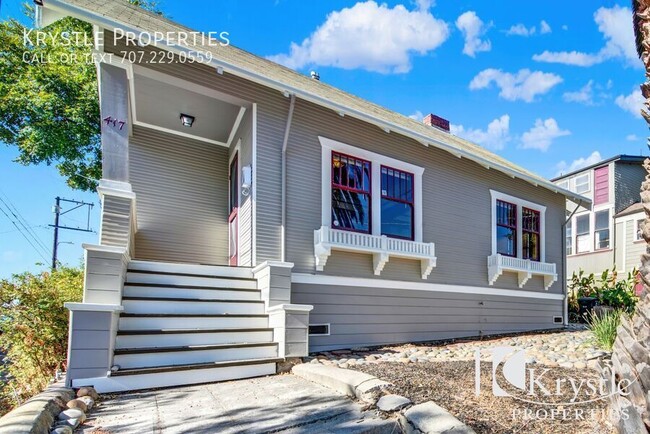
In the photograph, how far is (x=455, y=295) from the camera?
753 centimetres

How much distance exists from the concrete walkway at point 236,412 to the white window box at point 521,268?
5785 mm

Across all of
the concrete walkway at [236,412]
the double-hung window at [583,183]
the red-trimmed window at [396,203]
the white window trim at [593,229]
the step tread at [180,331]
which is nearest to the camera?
the concrete walkway at [236,412]

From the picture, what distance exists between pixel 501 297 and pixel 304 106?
594cm

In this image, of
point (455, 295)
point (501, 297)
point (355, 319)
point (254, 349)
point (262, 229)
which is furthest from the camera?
point (501, 297)

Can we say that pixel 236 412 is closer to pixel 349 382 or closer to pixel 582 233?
pixel 349 382

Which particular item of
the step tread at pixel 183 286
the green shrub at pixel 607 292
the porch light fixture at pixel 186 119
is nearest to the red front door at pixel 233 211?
the porch light fixture at pixel 186 119

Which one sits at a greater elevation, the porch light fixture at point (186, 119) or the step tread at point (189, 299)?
the porch light fixture at point (186, 119)

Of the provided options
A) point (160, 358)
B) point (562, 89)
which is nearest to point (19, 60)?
point (160, 358)

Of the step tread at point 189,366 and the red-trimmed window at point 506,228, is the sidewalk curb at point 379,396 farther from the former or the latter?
the red-trimmed window at point 506,228

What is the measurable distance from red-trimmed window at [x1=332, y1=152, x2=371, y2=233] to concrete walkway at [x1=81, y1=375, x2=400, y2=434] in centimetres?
317

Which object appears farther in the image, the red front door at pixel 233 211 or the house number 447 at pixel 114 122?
the red front door at pixel 233 211

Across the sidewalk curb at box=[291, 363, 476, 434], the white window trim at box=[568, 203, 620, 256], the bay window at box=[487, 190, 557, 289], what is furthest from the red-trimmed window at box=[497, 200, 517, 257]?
the white window trim at box=[568, 203, 620, 256]

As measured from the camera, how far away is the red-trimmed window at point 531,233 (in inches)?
361

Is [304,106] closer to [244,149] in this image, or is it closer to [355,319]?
[244,149]
